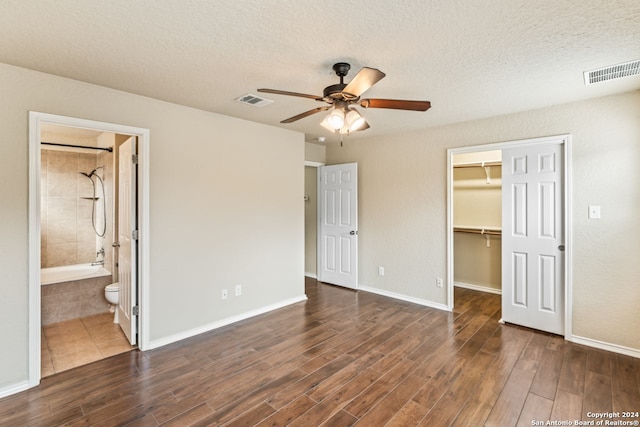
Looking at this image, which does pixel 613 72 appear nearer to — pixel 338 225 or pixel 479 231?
pixel 479 231

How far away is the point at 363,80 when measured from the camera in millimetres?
1932

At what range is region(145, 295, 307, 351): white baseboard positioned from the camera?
10.3 feet

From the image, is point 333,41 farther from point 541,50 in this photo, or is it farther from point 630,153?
point 630,153

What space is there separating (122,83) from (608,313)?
505 centimetres

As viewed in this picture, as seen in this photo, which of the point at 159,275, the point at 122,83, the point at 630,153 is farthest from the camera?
the point at 159,275

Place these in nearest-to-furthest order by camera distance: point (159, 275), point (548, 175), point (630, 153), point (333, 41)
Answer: point (333, 41) < point (630, 153) < point (159, 275) < point (548, 175)

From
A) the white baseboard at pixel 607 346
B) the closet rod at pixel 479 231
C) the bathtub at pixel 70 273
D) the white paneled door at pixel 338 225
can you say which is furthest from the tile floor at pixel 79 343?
the closet rod at pixel 479 231

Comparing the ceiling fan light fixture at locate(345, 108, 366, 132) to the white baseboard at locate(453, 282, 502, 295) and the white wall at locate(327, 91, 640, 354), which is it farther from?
the white baseboard at locate(453, 282, 502, 295)

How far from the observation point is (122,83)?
2.67 metres

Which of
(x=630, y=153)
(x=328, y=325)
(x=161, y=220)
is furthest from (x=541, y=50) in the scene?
(x=161, y=220)

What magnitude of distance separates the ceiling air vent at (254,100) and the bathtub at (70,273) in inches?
120

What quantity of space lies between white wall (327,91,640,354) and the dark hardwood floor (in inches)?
18.6

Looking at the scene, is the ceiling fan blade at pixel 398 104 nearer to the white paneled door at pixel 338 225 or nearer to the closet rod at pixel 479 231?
the white paneled door at pixel 338 225

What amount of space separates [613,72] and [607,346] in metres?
2.56
